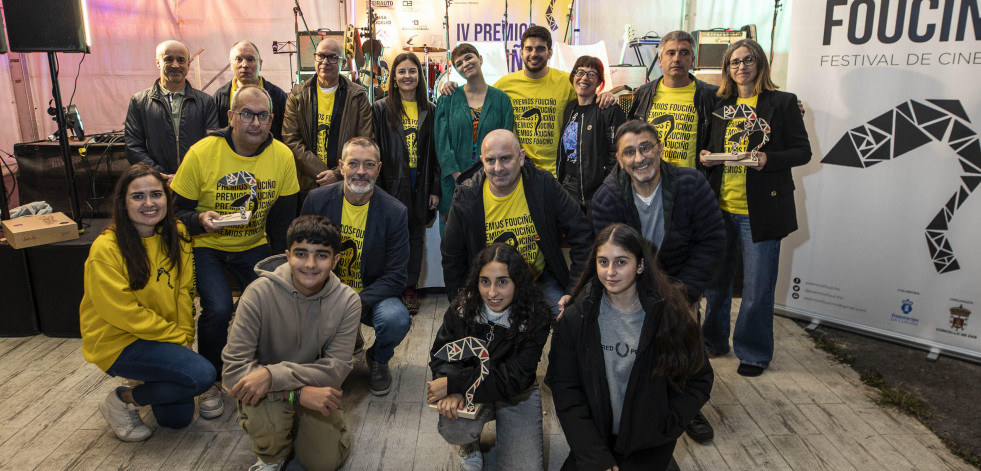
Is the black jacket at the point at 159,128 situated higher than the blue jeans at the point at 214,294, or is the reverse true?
the black jacket at the point at 159,128

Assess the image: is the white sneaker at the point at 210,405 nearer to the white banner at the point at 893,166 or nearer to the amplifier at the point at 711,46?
the white banner at the point at 893,166

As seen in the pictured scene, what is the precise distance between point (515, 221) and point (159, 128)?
2.18 metres

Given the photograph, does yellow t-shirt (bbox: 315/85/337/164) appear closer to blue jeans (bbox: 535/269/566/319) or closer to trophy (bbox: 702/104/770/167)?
blue jeans (bbox: 535/269/566/319)

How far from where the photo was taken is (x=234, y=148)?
2.85 m

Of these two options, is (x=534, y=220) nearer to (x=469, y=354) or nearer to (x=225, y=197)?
(x=469, y=354)

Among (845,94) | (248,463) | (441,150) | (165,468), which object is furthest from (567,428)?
(845,94)

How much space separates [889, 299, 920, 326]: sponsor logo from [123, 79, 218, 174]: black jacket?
4014 millimetres

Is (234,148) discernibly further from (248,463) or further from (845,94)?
(845,94)

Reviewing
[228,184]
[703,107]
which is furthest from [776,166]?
[228,184]

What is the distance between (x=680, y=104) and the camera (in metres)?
3.04

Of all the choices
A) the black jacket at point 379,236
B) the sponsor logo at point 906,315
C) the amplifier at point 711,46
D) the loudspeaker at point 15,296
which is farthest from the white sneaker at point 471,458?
the amplifier at point 711,46

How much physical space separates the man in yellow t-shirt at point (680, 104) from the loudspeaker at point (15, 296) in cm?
351

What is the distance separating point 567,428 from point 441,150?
6.72 feet

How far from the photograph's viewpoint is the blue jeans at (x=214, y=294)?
2.78 m
